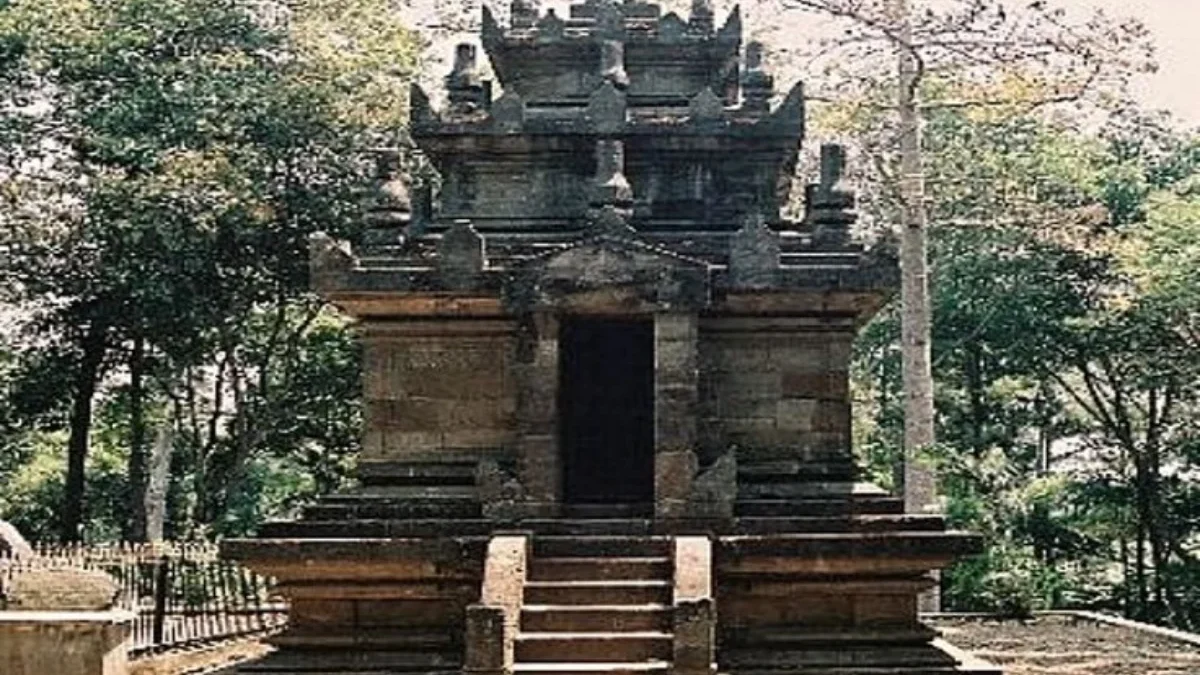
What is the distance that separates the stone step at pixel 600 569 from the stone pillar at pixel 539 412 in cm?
63

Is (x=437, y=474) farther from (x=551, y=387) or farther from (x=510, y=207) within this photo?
(x=510, y=207)

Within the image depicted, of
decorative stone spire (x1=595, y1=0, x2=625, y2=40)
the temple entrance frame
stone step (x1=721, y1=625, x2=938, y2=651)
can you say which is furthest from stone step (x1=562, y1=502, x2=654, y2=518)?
decorative stone spire (x1=595, y1=0, x2=625, y2=40)

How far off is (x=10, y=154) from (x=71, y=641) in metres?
21.9

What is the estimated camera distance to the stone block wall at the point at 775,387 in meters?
12.2

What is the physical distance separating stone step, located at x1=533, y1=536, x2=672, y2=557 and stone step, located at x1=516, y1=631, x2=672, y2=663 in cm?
100

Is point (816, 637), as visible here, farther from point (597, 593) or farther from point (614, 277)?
point (614, 277)

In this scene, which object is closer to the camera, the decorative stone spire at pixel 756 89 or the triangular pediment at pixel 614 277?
the triangular pediment at pixel 614 277

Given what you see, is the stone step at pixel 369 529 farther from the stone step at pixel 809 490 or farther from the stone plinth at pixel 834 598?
the stone step at pixel 809 490

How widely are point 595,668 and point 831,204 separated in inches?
174

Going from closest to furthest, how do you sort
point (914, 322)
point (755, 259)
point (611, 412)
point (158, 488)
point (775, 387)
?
point (755, 259), point (775, 387), point (611, 412), point (914, 322), point (158, 488)

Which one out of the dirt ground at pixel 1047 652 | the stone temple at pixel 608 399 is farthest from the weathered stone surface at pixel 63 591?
the dirt ground at pixel 1047 652

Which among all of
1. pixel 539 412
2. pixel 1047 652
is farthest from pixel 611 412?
pixel 1047 652

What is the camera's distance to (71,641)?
24.0 feet

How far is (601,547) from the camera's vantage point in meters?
11.4
